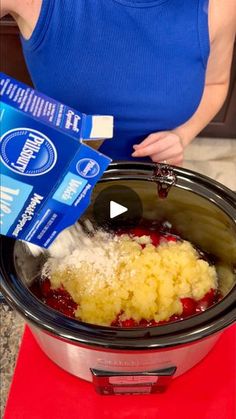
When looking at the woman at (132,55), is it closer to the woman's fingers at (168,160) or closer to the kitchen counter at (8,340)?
the woman's fingers at (168,160)

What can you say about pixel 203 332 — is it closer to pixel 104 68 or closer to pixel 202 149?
pixel 104 68

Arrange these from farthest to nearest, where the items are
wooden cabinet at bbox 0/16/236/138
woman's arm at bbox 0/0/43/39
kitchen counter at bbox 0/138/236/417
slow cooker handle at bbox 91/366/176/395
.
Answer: kitchen counter at bbox 0/138/236/417 → wooden cabinet at bbox 0/16/236/138 → woman's arm at bbox 0/0/43/39 → slow cooker handle at bbox 91/366/176/395

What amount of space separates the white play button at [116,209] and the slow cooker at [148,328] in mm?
34

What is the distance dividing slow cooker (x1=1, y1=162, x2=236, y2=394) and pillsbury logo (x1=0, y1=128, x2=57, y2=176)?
152 mm

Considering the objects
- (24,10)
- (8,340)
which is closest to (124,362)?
(8,340)

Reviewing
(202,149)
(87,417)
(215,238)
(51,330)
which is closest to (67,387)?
(87,417)

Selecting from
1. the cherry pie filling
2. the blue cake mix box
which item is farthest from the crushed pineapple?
the blue cake mix box

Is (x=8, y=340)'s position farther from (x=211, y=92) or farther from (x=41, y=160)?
(x=211, y=92)

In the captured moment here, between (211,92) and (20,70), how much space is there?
37.2 inches

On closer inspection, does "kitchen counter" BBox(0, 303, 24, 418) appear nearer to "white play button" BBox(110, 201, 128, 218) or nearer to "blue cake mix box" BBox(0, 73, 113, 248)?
"white play button" BBox(110, 201, 128, 218)

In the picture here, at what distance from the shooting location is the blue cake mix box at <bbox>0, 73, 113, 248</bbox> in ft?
1.37

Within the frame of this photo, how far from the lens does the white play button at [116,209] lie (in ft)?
2.29

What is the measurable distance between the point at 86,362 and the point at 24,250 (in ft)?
0.53

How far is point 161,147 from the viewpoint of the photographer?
2.65 feet
